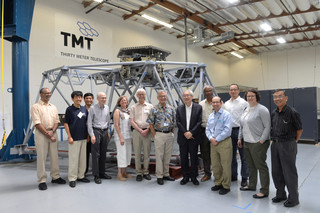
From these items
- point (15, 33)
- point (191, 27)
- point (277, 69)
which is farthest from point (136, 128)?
point (277, 69)

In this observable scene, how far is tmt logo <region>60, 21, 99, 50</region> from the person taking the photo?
9.74m

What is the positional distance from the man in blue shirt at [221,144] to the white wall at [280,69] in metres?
16.5

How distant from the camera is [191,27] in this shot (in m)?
13.8

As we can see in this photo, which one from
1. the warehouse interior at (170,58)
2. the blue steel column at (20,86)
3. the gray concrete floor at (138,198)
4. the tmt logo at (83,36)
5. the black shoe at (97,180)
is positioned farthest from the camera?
the tmt logo at (83,36)

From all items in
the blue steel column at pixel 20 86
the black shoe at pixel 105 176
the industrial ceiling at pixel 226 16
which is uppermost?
the industrial ceiling at pixel 226 16

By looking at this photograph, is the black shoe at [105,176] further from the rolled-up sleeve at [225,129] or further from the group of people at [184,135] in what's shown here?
the rolled-up sleeve at [225,129]

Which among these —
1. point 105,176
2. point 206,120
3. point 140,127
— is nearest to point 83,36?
point 140,127

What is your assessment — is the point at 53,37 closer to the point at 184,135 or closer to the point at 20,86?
the point at 20,86

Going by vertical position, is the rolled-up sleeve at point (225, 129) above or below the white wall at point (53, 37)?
below

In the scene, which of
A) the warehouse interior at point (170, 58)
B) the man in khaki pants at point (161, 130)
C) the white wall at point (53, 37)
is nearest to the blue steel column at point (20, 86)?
the warehouse interior at point (170, 58)

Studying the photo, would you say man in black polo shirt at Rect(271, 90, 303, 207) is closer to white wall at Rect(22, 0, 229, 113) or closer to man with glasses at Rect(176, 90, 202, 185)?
man with glasses at Rect(176, 90, 202, 185)

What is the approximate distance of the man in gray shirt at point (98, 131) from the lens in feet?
14.1

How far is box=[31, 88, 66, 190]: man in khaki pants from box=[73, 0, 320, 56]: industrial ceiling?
7.16m

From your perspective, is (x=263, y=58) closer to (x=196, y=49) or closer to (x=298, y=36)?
(x=298, y=36)
